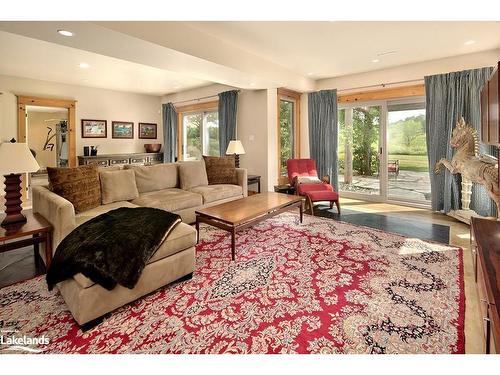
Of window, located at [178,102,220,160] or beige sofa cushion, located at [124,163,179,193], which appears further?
window, located at [178,102,220,160]

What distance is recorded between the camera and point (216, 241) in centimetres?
326

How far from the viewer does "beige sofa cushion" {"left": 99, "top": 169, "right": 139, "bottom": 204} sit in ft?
10.9

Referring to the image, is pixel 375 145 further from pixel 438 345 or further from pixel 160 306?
pixel 160 306

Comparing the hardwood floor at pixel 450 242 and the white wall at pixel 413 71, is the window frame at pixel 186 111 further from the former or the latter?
the hardwood floor at pixel 450 242

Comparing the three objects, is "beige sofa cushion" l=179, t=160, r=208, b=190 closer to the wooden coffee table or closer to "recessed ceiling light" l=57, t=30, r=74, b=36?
the wooden coffee table

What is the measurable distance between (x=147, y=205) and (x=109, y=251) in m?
1.63

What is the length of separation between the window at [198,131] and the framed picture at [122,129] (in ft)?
→ 4.12

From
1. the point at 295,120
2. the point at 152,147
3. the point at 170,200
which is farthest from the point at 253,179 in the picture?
the point at 152,147

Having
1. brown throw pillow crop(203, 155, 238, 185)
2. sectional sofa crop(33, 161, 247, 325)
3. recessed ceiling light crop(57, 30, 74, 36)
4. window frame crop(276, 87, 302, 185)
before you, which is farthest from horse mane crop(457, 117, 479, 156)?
recessed ceiling light crop(57, 30, 74, 36)

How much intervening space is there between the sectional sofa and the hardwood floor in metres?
0.48

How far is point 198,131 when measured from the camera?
7305 millimetres

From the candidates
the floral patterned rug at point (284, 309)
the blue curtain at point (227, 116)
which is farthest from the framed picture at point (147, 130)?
the floral patterned rug at point (284, 309)
